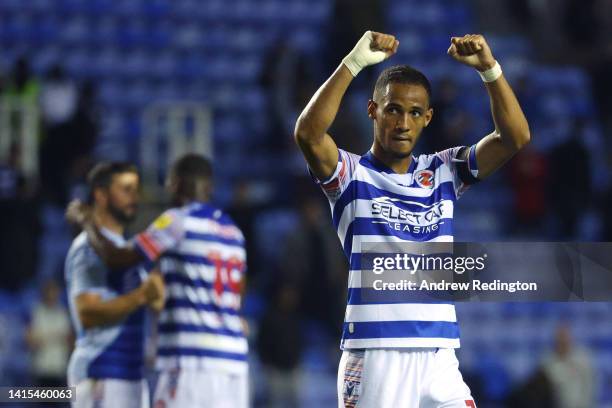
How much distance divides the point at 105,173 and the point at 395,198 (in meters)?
2.20

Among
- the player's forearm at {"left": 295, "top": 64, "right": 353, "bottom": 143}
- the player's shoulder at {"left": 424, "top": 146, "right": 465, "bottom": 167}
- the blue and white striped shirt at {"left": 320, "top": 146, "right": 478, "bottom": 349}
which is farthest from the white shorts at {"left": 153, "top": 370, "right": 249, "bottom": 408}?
the player's forearm at {"left": 295, "top": 64, "right": 353, "bottom": 143}

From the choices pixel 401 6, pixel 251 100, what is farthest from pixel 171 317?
pixel 401 6

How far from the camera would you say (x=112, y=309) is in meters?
6.38

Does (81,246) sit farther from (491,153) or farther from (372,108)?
(491,153)

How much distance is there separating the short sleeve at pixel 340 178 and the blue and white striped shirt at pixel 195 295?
1.70 metres

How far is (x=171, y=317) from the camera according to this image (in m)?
6.61

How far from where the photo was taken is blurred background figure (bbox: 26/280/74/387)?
11.0 m

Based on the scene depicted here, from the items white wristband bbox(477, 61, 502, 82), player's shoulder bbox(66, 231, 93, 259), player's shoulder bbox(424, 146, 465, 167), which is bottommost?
player's shoulder bbox(424, 146, 465, 167)

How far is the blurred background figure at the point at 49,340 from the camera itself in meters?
11.0

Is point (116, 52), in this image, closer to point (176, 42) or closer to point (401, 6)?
point (176, 42)

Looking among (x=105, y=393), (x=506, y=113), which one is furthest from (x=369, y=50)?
(x=105, y=393)

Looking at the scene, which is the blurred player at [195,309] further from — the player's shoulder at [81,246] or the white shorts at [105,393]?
the white shorts at [105,393]

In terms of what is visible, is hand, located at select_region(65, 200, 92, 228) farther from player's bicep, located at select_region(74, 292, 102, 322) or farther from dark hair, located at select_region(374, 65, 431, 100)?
dark hair, located at select_region(374, 65, 431, 100)

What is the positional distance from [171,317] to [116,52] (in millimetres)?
10617
